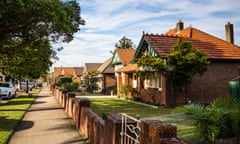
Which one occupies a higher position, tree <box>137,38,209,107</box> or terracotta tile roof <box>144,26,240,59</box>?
terracotta tile roof <box>144,26,240,59</box>

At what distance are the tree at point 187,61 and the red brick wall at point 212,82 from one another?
9.51ft

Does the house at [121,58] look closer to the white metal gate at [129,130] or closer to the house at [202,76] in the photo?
the house at [202,76]

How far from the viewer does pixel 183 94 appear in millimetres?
18672

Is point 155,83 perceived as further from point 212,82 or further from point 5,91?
point 5,91

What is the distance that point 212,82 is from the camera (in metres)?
19.7

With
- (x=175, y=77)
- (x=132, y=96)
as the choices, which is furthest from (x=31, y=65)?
(x=175, y=77)

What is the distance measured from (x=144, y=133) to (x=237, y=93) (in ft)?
46.8

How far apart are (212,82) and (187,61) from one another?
5.07 m

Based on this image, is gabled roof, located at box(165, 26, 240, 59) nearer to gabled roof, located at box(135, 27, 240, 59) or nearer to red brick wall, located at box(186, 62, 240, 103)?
gabled roof, located at box(135, 27, 240, 59)

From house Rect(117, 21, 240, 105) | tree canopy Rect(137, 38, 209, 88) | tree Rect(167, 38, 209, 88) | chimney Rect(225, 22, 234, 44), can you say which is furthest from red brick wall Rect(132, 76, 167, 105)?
chimney Rect(225, 22, 234, 44)

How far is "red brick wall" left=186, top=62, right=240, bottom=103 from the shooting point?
19172 mm

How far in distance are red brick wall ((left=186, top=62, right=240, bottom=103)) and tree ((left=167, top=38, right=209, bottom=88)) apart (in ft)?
Result: 9.51

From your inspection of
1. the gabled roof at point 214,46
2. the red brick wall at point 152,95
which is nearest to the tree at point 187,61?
the red brick wall at point 152,95

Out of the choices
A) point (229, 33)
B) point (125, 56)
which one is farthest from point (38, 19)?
point (125, 56)
